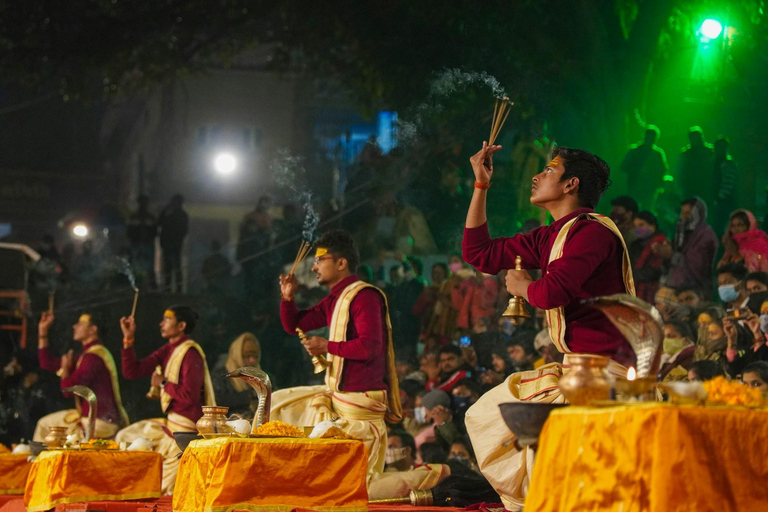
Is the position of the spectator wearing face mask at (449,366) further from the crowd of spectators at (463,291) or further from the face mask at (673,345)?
the face mask at (673,345)

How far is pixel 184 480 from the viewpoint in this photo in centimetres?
479

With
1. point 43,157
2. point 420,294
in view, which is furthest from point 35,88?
point 420,294

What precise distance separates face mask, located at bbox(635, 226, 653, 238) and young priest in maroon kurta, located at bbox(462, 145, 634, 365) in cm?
545

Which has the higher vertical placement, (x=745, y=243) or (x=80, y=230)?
(x=745, y=243)

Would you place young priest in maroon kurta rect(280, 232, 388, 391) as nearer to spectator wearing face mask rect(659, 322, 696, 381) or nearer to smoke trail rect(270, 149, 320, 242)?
spectator wearing face mask rect(659, 322, 696, 381)

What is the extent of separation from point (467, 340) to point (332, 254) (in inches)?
179

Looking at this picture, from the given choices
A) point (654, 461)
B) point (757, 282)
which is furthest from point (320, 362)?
point (757, 282)

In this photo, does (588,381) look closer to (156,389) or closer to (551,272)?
(551,272)

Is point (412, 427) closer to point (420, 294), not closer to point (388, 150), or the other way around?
point (420, 294)

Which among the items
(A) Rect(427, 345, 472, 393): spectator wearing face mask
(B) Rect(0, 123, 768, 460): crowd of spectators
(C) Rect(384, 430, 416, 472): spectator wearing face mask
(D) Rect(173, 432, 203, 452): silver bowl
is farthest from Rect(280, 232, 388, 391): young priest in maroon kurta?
(A) Rect(427, 345, 472, 393): spectator wearing face mask

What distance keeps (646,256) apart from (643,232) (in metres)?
0.27

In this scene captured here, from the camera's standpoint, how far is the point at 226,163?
1423 cm

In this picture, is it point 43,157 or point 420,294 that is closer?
point 420,294

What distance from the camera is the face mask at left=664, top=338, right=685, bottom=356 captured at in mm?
8148
